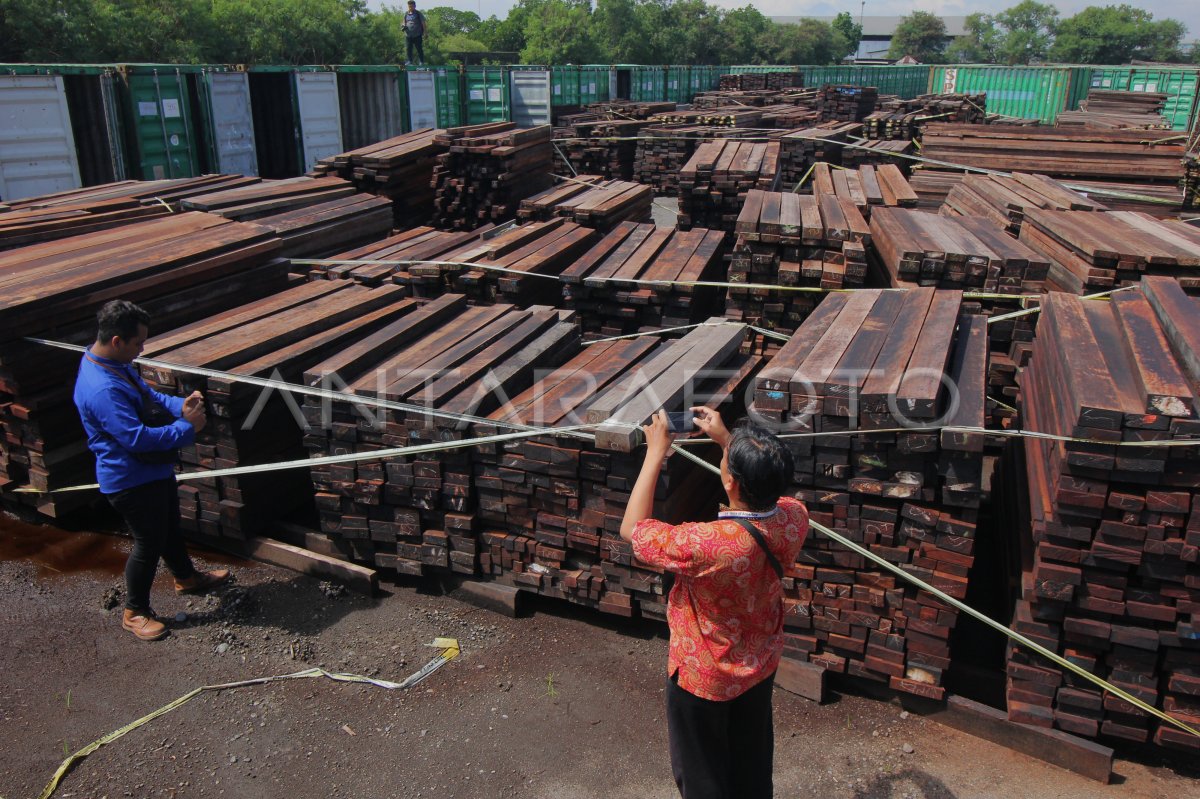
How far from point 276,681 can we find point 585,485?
80.0 inches

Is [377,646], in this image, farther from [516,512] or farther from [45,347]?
[45,347]

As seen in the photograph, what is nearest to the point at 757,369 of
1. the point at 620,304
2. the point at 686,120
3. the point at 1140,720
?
the point at 620,304

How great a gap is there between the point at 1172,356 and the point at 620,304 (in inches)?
161

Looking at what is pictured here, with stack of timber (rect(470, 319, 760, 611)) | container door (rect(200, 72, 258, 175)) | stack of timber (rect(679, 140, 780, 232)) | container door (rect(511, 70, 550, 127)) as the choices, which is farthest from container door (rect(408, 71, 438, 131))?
stack of timber (rect(470, 319, 760, 611))

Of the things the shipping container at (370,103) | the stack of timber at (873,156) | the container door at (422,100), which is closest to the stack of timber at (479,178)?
the stack of timber at (873,156)

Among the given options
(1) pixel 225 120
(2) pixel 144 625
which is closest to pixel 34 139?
(1) pixel 225 120

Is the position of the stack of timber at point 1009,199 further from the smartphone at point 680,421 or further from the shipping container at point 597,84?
the shipping container at point 597,84

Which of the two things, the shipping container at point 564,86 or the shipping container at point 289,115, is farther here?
the shipping container at point 564,86

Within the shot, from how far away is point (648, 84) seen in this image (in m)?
32.4

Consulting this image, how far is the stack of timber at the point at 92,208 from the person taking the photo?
274 inches

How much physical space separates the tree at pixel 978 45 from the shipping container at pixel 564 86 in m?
103

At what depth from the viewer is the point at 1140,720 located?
404 cm

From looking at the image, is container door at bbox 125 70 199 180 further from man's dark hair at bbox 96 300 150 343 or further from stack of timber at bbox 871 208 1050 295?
stack of timber at bbox 871 208 1050 295

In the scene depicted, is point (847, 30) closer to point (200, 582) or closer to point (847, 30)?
point (847, 30)
